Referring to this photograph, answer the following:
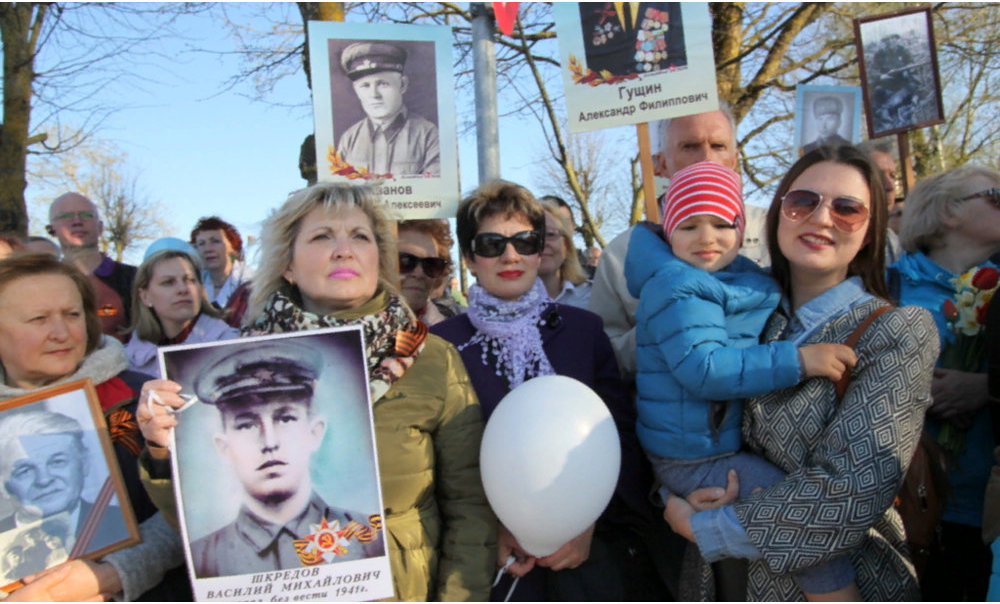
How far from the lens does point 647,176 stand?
3.61 m

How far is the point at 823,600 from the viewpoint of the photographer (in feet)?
6.39

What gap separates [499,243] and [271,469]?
46.2 inches

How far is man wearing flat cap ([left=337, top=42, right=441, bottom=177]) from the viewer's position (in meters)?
3.73

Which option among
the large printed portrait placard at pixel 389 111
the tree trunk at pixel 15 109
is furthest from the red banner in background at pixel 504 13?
the tree trunk at pixel 15 109

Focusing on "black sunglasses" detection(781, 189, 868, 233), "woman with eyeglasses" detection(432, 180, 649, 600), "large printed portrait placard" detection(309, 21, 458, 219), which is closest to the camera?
"black sunglasses" detection(781, 189, 868, 233)

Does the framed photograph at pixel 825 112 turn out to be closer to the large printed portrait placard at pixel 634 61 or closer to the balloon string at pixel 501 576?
the large printed portrait placard at pixel 634 61

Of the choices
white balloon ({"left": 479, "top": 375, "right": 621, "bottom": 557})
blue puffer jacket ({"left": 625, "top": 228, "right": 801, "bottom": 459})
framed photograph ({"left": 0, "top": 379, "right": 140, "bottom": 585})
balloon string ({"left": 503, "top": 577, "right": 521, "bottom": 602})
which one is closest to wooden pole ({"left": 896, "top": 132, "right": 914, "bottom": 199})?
blue puffer jacket ({"left": 625, "top": 228, "right": 801, "bottom": 459})

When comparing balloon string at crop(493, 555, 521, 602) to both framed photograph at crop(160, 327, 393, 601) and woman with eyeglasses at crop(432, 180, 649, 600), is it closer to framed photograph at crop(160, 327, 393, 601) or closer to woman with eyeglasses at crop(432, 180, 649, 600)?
woman with eyeglasses at crop(432, 180, 649, 600)

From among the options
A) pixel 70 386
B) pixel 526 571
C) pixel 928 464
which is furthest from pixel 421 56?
pixel 928 464

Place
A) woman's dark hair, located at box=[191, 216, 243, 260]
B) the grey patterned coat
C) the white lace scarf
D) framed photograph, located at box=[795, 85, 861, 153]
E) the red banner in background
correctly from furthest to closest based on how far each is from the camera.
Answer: woman's dark hair, located at box=[191, 216, 243, 260], framed photograph, located at box=[795, 85, 861, 153], the red banner in background, the white lace scarf, the grey patterned coat

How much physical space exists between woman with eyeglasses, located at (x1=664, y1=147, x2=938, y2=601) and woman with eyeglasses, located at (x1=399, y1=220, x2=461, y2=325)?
173 cm

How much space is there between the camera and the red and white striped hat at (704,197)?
2.23m

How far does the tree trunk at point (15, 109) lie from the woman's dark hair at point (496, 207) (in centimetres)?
852

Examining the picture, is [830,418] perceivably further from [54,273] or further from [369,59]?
[369,59]
